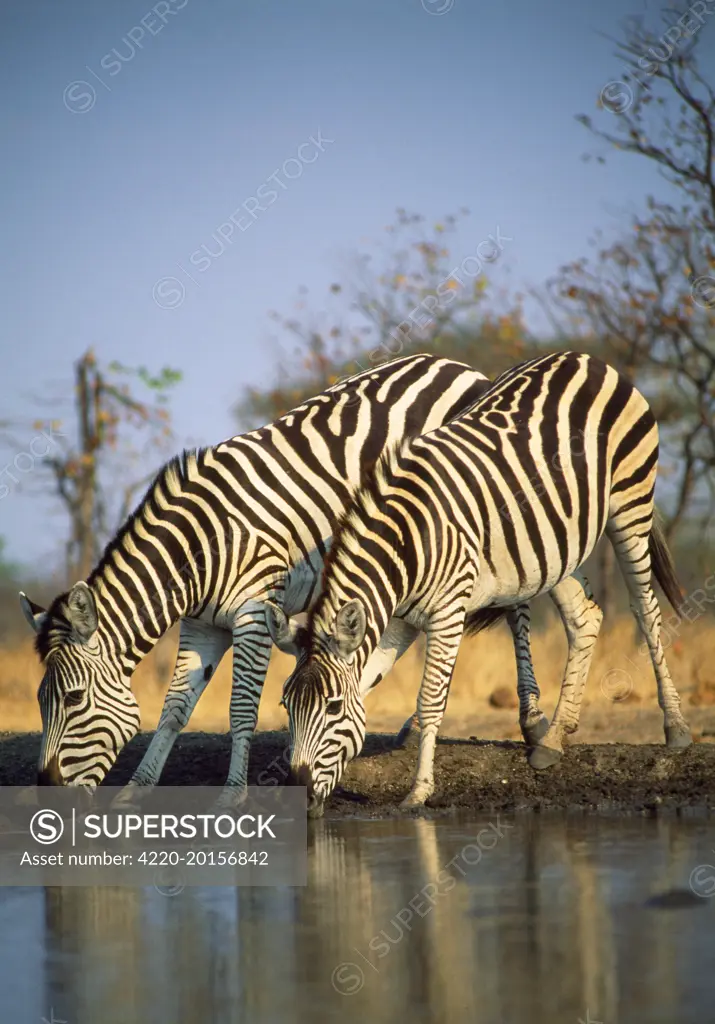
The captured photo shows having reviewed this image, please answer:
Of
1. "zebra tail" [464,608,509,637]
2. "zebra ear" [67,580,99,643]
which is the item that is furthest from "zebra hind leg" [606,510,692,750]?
"zebra ear" [67,580,99,643]

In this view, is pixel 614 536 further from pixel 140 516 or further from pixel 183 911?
pixel 183 911

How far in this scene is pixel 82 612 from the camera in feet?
27.4

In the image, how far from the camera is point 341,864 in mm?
7074

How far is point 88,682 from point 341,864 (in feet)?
7.10

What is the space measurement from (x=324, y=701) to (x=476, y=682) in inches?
305

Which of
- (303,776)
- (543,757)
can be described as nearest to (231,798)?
(303,776)

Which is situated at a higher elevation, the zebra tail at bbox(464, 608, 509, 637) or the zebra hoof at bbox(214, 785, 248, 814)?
the zebra tail at bbox(464, 608, 509, 637)

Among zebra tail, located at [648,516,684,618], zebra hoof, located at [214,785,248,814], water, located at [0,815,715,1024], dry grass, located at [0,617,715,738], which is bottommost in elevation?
water, located at [0,815,715,1024]

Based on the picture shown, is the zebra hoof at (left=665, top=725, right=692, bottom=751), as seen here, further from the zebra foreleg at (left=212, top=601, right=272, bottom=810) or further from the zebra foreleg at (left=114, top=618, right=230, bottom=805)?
the zebra foreleg at (left=114, top=618, right=230, bottom=805)

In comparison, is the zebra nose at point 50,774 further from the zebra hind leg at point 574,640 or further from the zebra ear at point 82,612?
the zebra hind leg at point 574,640

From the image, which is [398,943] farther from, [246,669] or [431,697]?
[246,669]

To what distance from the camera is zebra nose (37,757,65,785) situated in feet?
26.5

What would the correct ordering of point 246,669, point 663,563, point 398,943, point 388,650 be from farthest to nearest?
point 663,563, point 388,650, point 246,669, point 398,943

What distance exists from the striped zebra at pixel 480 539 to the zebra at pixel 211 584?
1.55 ft
